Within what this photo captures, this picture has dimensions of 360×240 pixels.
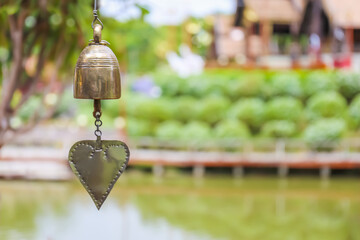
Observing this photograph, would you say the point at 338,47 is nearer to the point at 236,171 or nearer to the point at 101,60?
the point at 236,171

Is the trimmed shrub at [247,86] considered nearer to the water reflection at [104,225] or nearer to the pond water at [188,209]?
the pond water at [188,209]

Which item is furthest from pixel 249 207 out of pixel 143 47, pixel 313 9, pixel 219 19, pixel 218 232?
pixel 143 47

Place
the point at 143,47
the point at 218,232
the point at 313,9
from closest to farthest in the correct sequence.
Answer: the point at 218,232 < the point at 313,9 < the point at 143,47

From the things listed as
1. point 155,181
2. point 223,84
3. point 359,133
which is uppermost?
point 223,84

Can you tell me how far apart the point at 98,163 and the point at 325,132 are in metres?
18.1

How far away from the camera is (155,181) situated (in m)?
19.9

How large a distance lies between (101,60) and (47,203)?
12853 millimetres

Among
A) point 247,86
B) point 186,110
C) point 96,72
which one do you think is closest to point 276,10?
point 247,86

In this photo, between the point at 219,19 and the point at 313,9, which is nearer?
the point at 313,9

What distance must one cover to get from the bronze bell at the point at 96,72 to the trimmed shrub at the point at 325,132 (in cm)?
1765

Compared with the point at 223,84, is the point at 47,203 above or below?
below

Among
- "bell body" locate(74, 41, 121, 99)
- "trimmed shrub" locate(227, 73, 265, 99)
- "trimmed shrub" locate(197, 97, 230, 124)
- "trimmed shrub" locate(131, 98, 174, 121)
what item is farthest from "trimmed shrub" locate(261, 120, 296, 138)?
"bell body" locate(74, 41, 121, 99)

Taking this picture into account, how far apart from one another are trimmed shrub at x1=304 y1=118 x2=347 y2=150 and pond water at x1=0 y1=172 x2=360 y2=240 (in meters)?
1.31

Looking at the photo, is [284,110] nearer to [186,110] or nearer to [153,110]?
[186,110]
